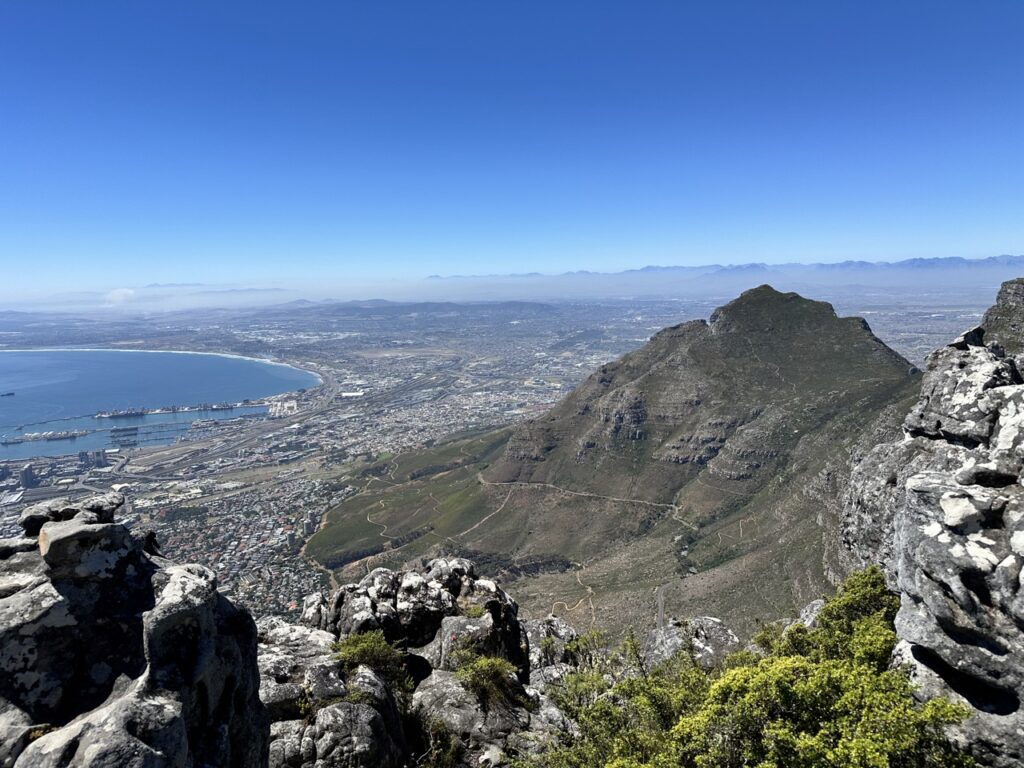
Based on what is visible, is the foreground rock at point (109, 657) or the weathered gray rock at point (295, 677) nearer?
the foreground rock at point (109, 657)

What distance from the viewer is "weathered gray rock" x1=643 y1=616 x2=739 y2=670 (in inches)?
1313

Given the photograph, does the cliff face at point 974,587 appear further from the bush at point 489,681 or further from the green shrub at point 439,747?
the green shrub at point 439,747

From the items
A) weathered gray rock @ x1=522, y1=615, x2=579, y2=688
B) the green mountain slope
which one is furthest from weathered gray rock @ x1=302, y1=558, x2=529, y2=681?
the green mountain slope

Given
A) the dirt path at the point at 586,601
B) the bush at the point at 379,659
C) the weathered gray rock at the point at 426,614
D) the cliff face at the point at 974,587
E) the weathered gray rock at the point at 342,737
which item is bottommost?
the dirt path at the point at 586,601

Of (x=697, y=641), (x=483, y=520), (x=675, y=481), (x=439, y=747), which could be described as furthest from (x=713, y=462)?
(x=439, y=747)

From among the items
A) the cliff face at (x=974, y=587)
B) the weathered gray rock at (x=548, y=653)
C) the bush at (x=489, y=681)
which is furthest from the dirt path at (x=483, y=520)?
the cliff face at (x=974, y=587)

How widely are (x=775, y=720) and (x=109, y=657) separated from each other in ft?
53.1

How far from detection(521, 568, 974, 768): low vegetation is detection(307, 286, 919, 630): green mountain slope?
50.1 meters

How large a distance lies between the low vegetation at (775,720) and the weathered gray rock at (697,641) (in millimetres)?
14387

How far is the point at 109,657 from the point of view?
9602mm

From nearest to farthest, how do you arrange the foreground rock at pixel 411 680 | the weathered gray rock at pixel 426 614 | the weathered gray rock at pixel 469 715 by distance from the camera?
the foreground rock at pixel 411 680
the weathered gray rock at pixel 469 715
the weathered gray rock at pixel 426 614

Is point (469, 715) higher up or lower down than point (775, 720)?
lower down

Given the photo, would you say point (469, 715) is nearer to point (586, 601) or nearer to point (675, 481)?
point (586, 601)

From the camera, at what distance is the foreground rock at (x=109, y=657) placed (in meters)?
8.47
